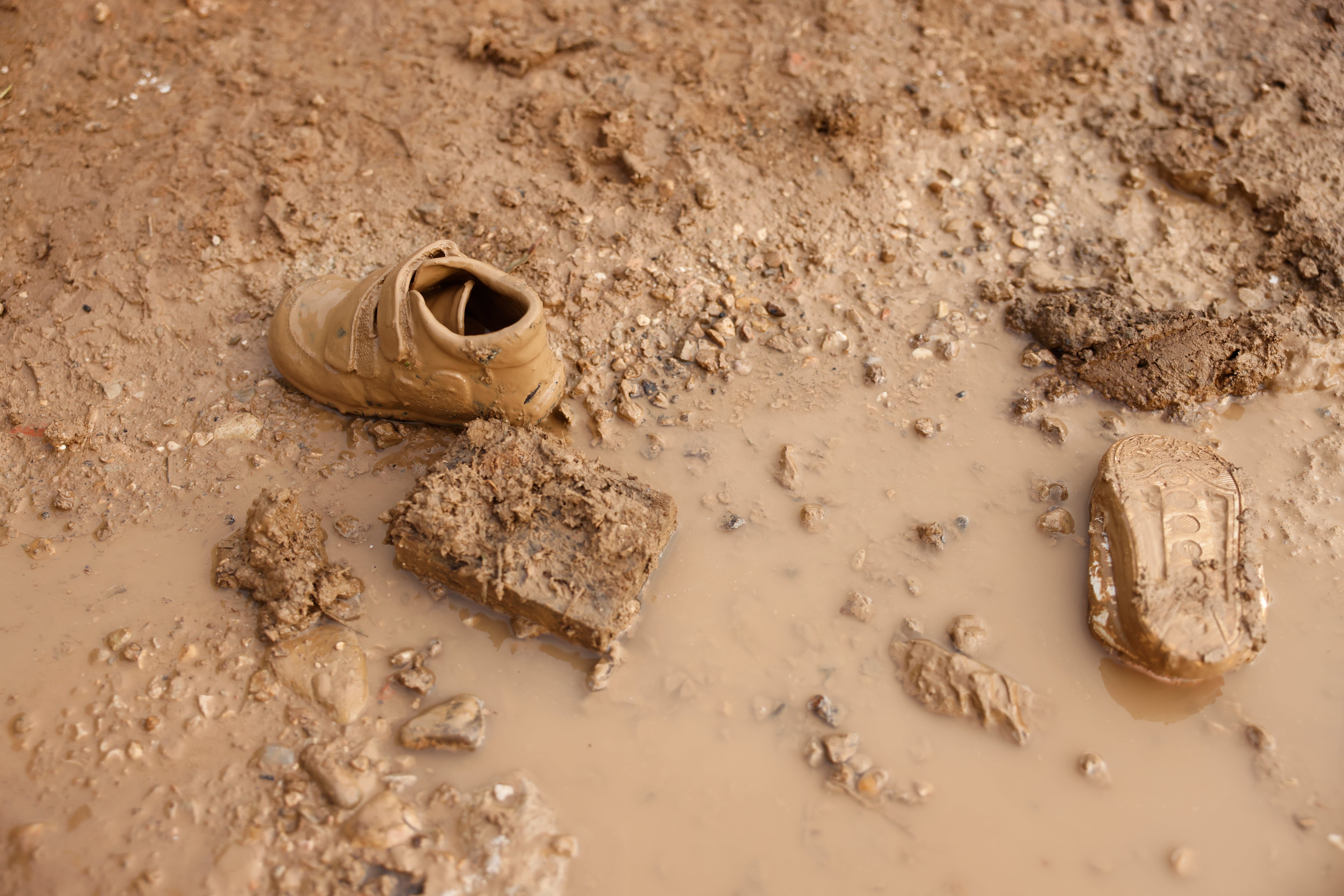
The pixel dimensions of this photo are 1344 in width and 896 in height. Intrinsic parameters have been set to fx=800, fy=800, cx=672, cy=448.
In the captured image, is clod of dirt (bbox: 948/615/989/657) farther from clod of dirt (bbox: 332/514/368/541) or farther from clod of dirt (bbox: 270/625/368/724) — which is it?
clod of dirt (bbox: 332/514/368/541)

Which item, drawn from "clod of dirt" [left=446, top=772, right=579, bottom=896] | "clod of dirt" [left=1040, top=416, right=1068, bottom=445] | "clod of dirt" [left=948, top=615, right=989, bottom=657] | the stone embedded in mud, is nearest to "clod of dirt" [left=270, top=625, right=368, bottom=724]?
"clod of dirt" [left=446, top=772, right=579, bottom=896]

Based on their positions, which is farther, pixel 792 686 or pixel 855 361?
pixel 855 361

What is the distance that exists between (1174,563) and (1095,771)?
68 cm

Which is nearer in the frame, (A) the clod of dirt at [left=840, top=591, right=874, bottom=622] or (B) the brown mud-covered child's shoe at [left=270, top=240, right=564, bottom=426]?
(B) the brown mud-covered child's shoe at [left=270, top=240, right=564, bottom=426]

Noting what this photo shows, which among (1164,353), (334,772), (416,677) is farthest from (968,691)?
(334,772)

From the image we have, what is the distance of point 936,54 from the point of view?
11.9 ft

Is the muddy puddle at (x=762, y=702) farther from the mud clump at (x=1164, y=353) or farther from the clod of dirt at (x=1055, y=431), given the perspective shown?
the mud clump at (x=1164, y=353)

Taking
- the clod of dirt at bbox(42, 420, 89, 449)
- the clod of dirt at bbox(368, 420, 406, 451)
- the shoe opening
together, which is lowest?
the clod of dirt at bbox(42, 420, 89, 449)

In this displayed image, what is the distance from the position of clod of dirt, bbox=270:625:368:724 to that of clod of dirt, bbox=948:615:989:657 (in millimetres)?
1808

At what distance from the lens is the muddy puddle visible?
7.27 feet

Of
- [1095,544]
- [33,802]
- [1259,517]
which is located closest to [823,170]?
[1095,544]

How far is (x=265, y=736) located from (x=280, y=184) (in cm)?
210

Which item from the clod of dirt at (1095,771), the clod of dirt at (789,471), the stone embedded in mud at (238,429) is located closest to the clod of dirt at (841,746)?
the clod of dirt at (1095,771)

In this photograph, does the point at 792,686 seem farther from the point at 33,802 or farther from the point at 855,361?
the point at 33,802
